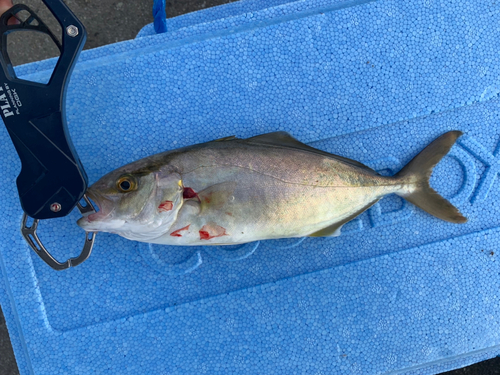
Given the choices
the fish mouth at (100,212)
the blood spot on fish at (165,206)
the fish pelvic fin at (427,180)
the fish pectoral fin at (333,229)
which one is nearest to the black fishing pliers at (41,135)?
the fish mouth at (100,212)

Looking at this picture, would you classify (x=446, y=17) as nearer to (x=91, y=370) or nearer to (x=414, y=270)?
(x=414, y=270)

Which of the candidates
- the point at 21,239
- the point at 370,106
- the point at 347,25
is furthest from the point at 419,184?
the point at 21,239

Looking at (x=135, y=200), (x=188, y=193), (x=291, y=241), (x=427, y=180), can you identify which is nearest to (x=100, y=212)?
(x=135, y=200)

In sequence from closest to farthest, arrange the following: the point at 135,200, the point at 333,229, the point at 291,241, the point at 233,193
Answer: the point at 135,200 < the point at 233,193 < the point at 333,229 < the point at 291,241

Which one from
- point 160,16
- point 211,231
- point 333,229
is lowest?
point 333,229

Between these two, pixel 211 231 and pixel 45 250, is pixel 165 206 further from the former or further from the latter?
pixel 45 250

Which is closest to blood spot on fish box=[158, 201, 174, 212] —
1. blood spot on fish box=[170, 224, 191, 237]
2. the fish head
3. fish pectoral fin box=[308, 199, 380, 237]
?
the fish head
